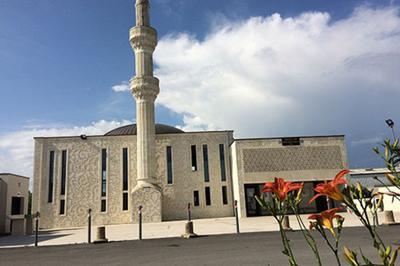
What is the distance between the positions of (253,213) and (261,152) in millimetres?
5869

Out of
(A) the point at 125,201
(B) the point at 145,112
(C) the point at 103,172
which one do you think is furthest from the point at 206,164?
(C) the point at 103,172

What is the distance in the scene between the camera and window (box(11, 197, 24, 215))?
88.0 feet

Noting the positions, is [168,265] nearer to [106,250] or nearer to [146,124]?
[106,250]

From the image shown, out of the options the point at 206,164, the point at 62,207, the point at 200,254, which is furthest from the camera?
the point at 206,164

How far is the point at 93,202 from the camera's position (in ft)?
108

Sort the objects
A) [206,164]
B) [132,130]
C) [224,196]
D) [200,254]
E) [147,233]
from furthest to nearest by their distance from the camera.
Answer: [132,130] → [206,164] → [224,196] → [147,233] → [200,254]

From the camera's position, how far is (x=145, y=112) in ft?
109

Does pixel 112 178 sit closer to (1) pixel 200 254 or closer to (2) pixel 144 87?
(2) pixel 144 87

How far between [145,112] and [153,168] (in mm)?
5716

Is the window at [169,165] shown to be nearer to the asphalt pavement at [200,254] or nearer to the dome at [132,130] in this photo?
the dome at [132,130]

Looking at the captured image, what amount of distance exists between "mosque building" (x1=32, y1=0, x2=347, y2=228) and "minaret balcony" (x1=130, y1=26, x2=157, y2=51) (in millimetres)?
103

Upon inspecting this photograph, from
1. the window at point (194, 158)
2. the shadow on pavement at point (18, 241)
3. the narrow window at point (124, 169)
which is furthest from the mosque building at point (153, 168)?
the shadow on pavement at point (18, 241)

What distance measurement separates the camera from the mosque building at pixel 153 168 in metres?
31.0

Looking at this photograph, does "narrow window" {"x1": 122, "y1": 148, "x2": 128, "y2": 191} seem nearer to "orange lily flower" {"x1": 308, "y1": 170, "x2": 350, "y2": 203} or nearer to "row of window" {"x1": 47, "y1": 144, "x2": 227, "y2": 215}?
"row of window" {"x1": 47, "y1": 144, "x2": 227, "y2": 215}
